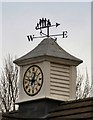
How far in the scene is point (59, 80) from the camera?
14.3 m

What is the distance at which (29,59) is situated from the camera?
1445cm

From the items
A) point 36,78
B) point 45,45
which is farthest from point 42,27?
point 36,78

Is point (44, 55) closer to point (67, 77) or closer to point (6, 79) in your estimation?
point (67, 77)

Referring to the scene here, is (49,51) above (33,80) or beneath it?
above

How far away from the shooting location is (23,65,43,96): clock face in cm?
1420

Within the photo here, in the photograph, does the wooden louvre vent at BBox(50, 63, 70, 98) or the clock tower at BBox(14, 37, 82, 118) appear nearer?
the clock tower at BBox(14, 37, 82, 118)

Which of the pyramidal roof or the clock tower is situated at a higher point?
the pyramidal roof

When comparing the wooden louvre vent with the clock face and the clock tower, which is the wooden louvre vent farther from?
the clock face

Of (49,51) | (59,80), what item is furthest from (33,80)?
(49,51)

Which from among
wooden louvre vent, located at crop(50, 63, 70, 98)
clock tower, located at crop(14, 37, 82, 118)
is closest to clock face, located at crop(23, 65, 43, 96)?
clock tower, located at crop(14, 37, 82, 118)

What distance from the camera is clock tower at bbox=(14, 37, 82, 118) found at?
1403cm

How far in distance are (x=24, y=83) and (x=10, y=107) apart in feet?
31.5

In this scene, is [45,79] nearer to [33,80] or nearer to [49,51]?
[33,80]

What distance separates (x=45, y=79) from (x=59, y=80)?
1.46ft
